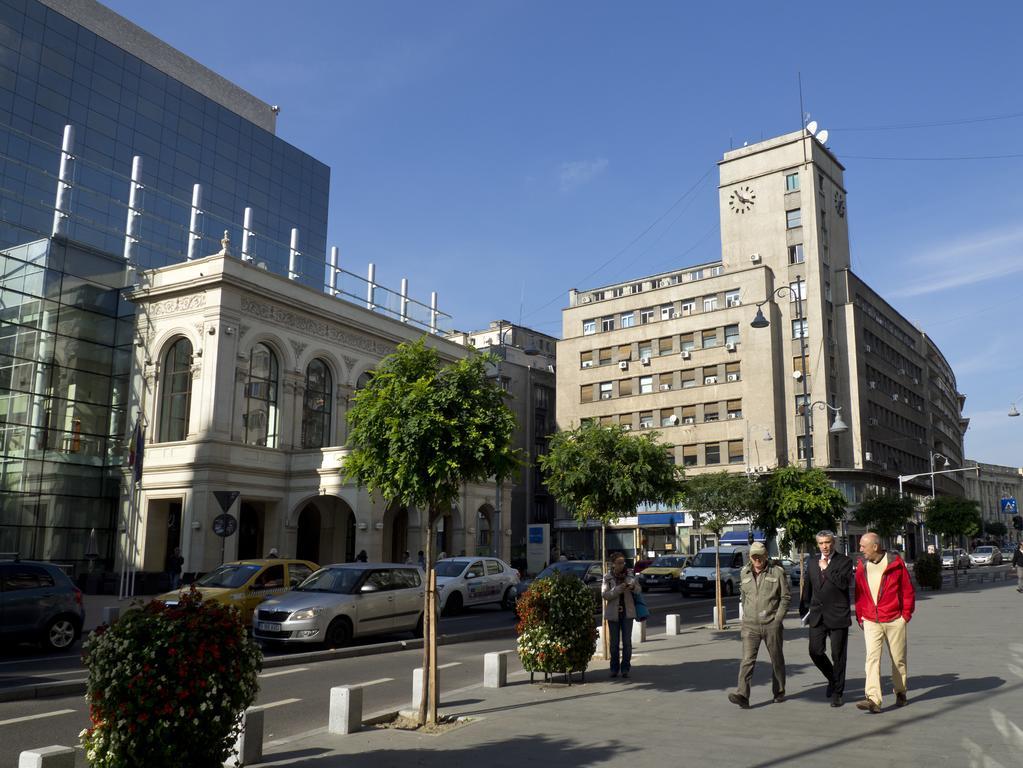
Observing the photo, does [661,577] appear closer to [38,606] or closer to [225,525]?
[225,525]

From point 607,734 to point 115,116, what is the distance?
61.3m

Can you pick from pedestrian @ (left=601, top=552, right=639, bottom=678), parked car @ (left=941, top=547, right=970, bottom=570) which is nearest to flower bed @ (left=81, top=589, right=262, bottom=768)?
pedestrian @ (left=601, top=552, right=639, bottom=678)

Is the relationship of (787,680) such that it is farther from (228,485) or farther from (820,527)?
(228,485)

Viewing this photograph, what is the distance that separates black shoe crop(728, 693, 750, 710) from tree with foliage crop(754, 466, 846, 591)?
1476cm

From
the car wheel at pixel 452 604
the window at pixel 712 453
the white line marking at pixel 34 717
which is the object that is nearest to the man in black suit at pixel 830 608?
the white line marking at pixel 34 717

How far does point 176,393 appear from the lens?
34.3 metres

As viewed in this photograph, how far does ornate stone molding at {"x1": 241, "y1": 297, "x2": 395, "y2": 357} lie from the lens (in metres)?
34.4

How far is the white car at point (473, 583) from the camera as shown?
941 inches

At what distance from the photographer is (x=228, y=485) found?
3228 centimetres

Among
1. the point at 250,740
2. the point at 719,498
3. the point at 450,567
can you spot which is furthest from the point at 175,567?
the point at 250,740

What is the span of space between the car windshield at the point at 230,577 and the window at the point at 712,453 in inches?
1721

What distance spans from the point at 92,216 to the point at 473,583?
41.8 metres

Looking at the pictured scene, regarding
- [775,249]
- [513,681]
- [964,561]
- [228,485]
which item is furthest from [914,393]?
[513,681]

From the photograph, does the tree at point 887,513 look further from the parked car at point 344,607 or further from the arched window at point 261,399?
the parked car at point 344,607
